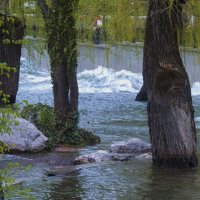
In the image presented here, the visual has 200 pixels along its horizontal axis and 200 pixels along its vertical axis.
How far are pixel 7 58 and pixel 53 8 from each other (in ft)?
26.8

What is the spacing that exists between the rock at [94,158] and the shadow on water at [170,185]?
173 centimetres

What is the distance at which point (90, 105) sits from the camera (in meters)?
26.8

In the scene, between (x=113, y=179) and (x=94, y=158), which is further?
(x=94, y=158)

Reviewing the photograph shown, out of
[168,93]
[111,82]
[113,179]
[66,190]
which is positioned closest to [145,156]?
[113,179]

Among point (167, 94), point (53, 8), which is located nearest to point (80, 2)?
point (53, 8)

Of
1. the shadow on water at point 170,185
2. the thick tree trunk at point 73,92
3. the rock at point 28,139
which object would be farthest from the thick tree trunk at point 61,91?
the shadow on water at point 170,185

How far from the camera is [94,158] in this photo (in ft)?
44.0

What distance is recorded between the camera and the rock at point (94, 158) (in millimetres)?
13125

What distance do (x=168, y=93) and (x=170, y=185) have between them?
1546 millimetres

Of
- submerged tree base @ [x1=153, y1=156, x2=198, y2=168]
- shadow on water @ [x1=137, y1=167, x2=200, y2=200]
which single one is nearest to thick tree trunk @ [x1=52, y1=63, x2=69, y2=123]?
shadow on water @ [x1=137, y1=167, x2=200, y2=200]

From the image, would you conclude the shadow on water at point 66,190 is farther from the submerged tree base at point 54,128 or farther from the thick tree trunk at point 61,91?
the thick tree trunk at point 61,91

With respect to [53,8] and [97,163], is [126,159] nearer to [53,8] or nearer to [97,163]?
[97,163]

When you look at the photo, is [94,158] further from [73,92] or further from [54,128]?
[73,92]

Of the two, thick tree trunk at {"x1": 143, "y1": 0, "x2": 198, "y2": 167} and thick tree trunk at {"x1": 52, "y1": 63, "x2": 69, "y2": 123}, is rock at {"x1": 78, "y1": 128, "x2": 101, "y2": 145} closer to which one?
thick tree trunk at {"x1": 52, "y1": 63, "x2": 69, "y2": 123}
